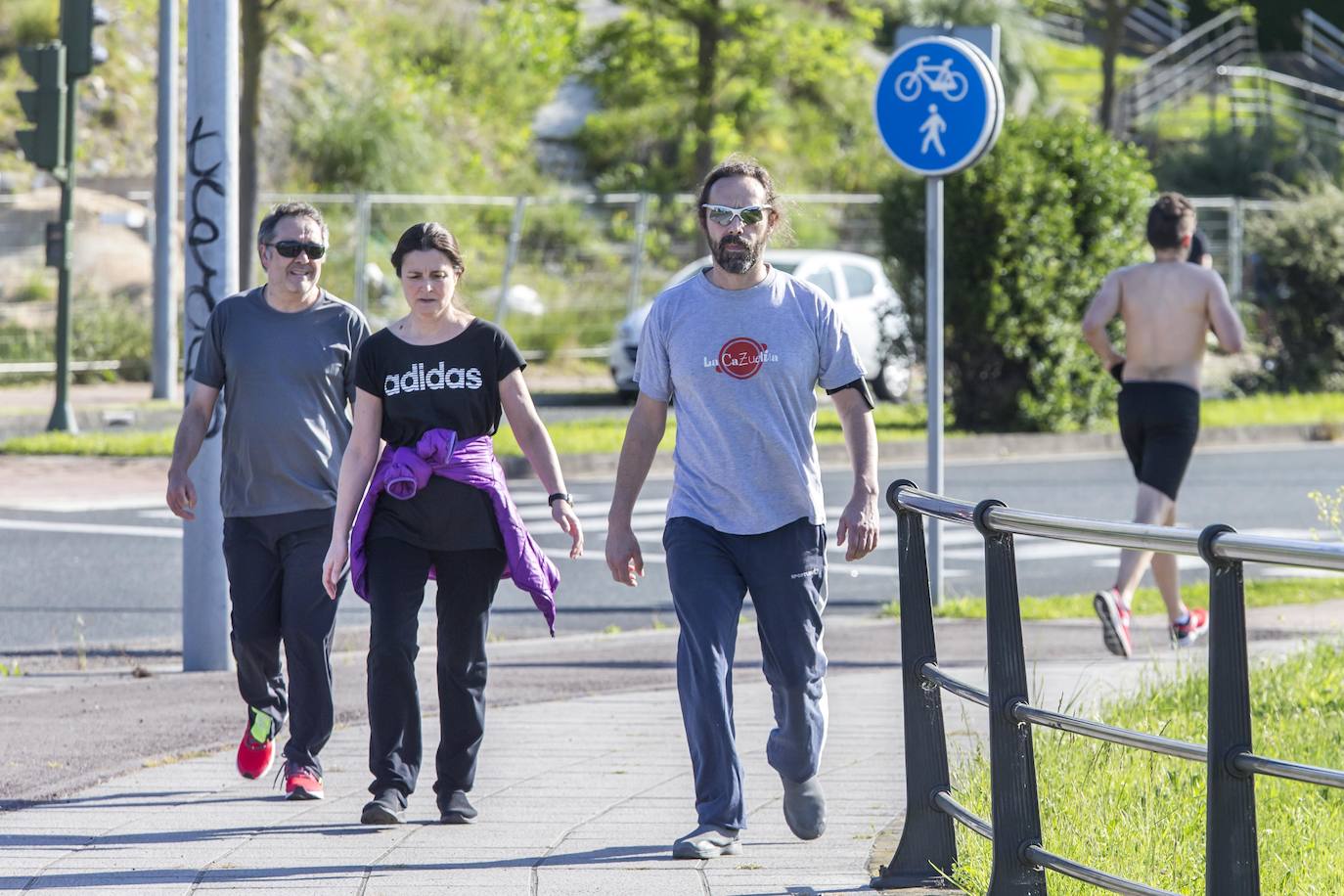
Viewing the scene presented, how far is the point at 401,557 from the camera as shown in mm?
5773

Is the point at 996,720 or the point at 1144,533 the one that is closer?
the point at 1144,533

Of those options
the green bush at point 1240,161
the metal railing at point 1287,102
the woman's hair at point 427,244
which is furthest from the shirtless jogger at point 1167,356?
the metal railing at point 1287,102

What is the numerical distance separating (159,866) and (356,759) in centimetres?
159

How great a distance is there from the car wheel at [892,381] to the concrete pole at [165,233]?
7.04 metres

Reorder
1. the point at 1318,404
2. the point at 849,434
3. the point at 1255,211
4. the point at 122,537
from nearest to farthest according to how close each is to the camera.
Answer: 1. the point at 849,434
2. the point at 122,537
3. the point at 1318,404
4. the point at 1255,211

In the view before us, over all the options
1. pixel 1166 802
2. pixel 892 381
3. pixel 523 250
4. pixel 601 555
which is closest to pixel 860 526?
pixel 1166 802

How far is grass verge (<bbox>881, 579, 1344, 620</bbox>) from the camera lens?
10.3 m

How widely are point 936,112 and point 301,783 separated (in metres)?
5.13

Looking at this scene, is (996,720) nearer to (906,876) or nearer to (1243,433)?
(906,876)

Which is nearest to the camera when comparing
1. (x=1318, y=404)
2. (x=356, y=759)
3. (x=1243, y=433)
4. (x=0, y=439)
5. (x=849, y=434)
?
(x=849, y=434)

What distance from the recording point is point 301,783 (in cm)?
606

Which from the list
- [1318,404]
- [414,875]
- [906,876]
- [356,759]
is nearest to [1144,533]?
[906,876]

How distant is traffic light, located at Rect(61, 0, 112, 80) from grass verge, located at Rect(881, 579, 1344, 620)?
10102mm

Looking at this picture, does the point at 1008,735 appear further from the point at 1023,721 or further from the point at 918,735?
the point at 918,735
